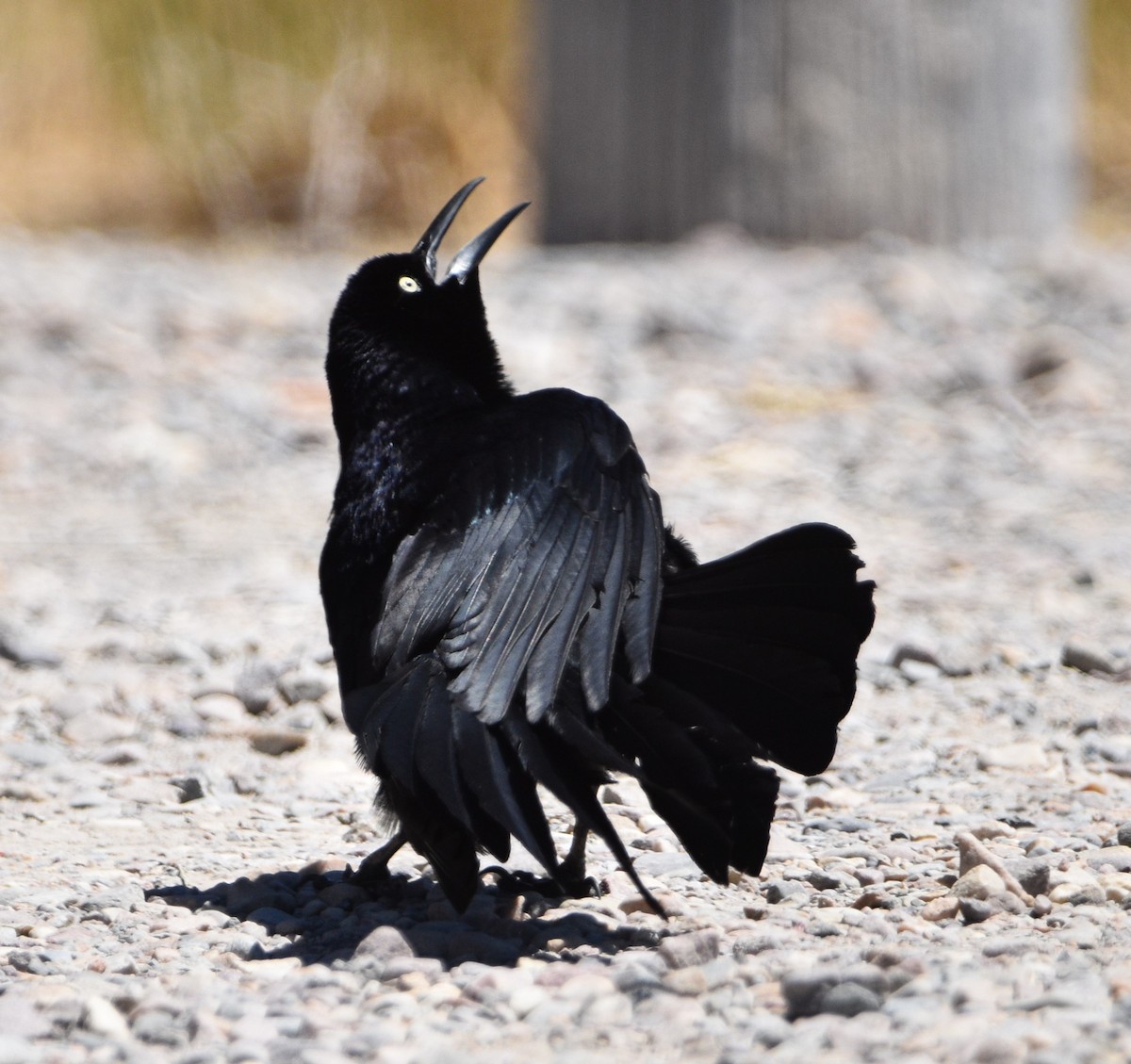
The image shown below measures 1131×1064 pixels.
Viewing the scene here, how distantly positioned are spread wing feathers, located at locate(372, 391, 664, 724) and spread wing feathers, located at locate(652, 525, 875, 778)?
0.11 metres

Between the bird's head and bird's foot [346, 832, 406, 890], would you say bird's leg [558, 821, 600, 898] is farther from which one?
the bird's head

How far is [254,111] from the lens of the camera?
10.4 meters

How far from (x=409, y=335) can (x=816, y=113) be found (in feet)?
14.5

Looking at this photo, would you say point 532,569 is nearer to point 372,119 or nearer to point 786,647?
point 786,647

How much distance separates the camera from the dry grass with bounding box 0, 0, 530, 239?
32.9 feet

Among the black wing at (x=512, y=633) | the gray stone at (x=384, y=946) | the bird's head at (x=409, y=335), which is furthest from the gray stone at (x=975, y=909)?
the bird's head at (x=409, y=335)

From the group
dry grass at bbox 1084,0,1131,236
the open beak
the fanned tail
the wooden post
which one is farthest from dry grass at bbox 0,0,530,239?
the fanned tail

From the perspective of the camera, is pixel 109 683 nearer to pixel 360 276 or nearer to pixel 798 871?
pixel 360 276

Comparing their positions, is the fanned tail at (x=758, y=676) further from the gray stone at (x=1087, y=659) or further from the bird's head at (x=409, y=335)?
the gray stone at (x=1087, y=659)

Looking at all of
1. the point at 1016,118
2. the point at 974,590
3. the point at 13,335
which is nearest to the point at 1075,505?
the point at 974,590

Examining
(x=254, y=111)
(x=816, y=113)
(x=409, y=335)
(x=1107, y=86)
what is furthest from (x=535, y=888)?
(x=1107, y=86)

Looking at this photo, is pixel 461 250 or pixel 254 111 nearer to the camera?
pixel 461 250

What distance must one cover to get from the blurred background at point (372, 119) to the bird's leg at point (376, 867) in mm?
5047

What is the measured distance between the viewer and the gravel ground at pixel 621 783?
2268mm
